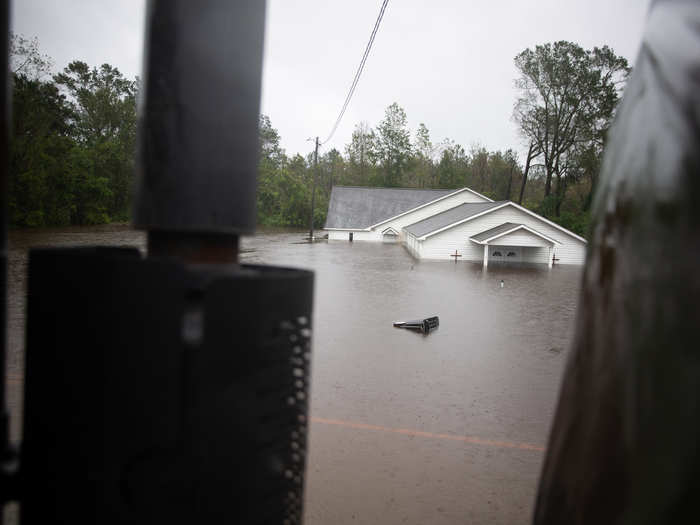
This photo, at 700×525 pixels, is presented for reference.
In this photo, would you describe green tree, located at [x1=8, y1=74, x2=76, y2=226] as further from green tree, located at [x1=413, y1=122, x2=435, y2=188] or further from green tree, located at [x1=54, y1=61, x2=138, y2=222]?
green tree, located at [x1=413, y1=122, x2=435, y2=188]

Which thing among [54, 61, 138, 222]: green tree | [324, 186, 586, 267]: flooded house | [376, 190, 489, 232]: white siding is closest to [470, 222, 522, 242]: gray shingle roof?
[324, 186, 586, 267]: flooded house

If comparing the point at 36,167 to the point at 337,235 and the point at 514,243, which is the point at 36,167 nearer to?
the point at 337,235

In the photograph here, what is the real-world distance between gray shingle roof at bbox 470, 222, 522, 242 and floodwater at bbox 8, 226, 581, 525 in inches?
568

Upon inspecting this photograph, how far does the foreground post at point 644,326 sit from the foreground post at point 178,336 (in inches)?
24.8

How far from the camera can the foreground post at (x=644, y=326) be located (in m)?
0.70

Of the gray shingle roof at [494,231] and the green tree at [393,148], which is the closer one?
the gray shingle roof at [494,231]

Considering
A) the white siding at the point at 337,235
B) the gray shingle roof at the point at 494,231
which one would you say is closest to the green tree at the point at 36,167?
the white siding at the point at 337,235

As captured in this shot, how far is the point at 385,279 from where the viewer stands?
682 inches

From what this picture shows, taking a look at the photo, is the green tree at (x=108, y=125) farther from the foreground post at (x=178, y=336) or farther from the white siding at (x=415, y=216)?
the foreground post at (x=178, y=336)

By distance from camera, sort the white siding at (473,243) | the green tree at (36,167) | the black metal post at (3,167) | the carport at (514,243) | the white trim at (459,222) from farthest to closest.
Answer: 1. the green tree at (36,167)
2. the white siding at (473,243)
3. the white trim at (459,222)
4. the carport at (514,243)
5. the black metal post at (3,167)

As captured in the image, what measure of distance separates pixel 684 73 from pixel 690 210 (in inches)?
10.8

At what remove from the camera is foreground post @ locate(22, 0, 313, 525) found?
903mm

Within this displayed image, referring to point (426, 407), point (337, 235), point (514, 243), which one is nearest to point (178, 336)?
point (426, 407)

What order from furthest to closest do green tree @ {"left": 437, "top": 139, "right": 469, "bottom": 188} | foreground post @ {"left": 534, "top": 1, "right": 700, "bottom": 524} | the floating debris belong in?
green tree @ {"left": 437, "top": 139, "right": 469, "bottom": 188}, the floating debris, foreground post @ {"left": 534, "top": 1, "right": 700, "bottom": 524}
